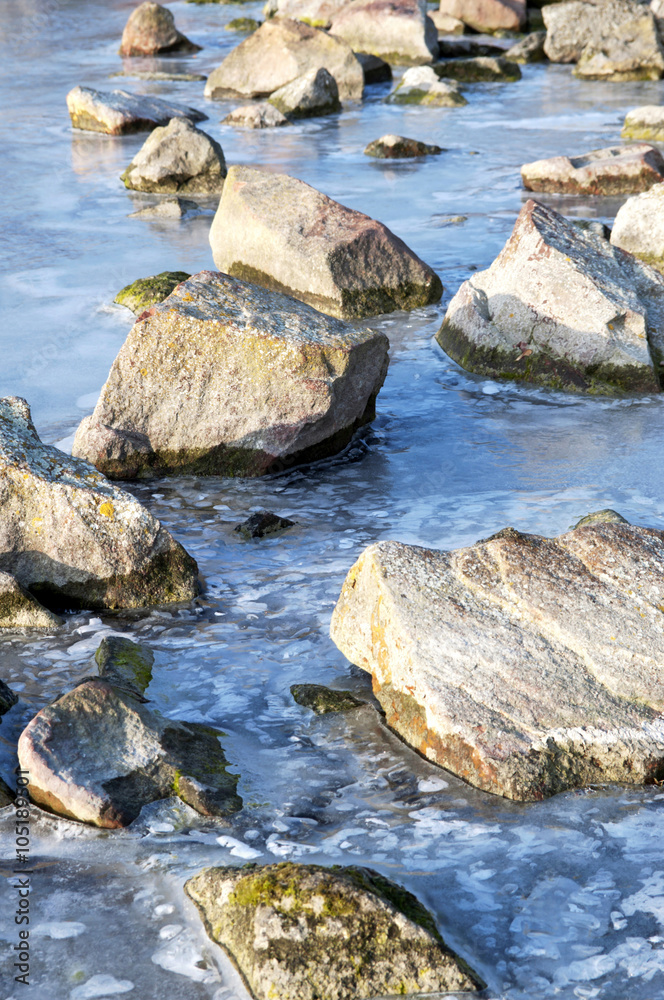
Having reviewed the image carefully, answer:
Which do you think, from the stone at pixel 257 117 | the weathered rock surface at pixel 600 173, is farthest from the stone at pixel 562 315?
the stone at pixel 257 117

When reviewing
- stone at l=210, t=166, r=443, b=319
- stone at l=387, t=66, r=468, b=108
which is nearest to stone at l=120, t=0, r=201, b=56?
stone at l=387, t=66, r=468, b=108

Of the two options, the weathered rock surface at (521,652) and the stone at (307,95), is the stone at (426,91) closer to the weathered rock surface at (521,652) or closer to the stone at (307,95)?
the stone at (307,95)

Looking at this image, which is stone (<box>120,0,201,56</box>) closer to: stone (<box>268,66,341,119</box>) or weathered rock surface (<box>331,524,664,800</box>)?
stone (<box>268,66,341,119</box>)

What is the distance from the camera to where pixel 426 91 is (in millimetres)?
16016

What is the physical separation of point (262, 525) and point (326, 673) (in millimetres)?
→ 1183

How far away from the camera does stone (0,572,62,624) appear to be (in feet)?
13.1

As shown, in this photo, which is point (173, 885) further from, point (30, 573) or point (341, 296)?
point (341, 296)

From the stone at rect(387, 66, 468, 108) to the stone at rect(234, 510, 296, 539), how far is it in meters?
12.7

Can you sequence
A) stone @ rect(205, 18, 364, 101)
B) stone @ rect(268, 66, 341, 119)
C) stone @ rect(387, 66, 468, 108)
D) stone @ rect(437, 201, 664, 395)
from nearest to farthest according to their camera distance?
stone @ rect(437, 201, 664, 395) < stone @ rect(268, 66, 341, 119) < stone @ rect(387, 66, 468, 108) < stone @ rect(205, 18, 364, 101)

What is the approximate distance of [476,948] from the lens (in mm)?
2584

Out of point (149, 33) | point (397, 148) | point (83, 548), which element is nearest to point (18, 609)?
point (83, 548)

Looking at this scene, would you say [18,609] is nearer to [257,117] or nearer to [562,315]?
[562,315]

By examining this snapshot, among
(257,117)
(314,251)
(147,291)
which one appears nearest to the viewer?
(314,251)

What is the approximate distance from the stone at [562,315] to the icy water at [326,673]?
0.22 m
